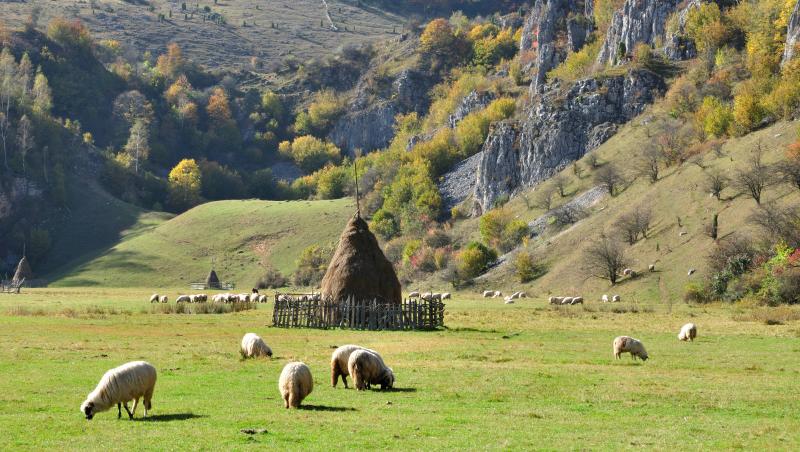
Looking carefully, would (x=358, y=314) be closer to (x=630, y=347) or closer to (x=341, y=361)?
(x=630, y=347)

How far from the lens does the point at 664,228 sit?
321ft

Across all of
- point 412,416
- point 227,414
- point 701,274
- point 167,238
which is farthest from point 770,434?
point 167,238

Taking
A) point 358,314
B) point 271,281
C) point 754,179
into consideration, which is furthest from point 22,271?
point 754,179

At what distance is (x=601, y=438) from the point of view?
19.1 metres

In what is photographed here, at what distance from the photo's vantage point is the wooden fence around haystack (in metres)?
50.5

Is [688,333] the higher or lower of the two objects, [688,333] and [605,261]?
the lower

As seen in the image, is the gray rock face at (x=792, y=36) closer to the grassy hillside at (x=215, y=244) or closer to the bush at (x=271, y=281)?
the grassy hillside at (x=215, y=244)

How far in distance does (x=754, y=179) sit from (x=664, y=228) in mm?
11972

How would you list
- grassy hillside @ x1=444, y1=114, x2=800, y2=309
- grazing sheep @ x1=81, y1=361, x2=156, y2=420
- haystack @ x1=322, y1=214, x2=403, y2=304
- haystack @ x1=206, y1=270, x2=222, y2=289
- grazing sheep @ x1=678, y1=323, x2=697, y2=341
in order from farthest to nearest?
haystack @ x1=206, y1=270, x2=222, y2=289
grassy hillside @ x1=444, y1=114, x2=800, y2=309
haystack @ x1=322, y1=214, x2=403, y2=304
grazing sheep @ x1=678, y1=323, x2=697, y2=341
grazing sheep @ x1=81, y1=361, x2=156, y2=420

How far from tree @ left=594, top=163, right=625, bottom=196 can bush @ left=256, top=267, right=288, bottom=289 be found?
157 ft

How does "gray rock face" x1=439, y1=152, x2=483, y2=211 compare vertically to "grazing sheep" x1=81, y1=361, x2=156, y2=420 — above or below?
above

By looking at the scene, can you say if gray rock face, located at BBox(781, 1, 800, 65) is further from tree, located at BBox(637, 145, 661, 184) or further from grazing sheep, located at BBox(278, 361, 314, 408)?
grazing sheep, located at BBox(278, 361, 314, 408)

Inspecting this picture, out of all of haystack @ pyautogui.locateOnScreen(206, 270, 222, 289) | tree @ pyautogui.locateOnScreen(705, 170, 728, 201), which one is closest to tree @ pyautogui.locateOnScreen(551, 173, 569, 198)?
Answer: tree @ pyautogui.locateOnScreen(705, 170, 728, 201)

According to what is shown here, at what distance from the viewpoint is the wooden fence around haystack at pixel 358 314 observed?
50.5m
